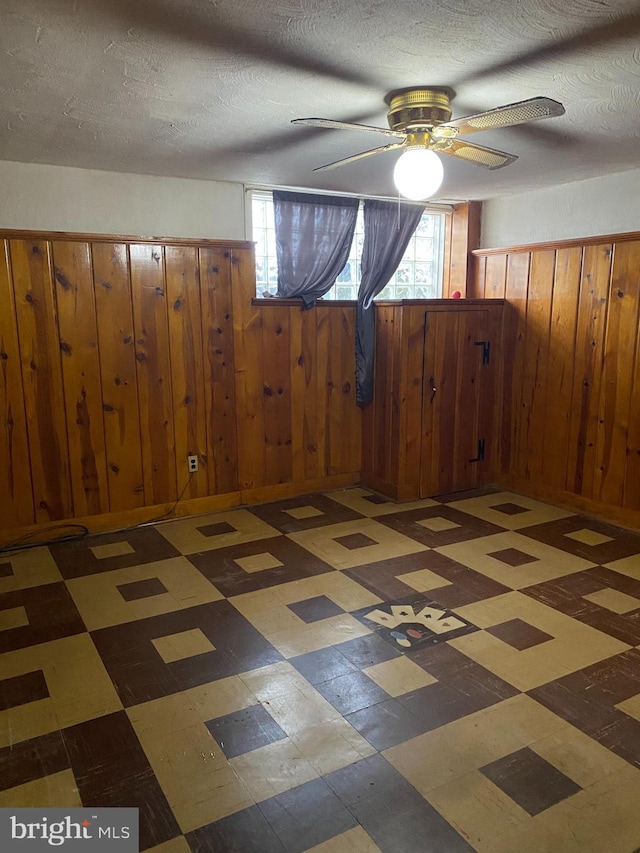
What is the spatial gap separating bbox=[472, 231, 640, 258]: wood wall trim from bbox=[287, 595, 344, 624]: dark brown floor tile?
9.44 feet

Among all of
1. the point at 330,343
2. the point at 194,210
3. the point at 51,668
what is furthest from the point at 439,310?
the point at 51,668

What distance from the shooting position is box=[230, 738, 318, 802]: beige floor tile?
1.81m

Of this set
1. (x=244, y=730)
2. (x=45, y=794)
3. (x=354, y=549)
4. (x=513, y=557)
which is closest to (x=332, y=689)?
(x=244, y=730)

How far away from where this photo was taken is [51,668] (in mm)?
2432

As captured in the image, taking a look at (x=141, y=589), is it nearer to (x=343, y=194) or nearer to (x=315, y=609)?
(x=315, y=609)

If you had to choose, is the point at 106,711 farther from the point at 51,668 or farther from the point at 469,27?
the point at 469,27

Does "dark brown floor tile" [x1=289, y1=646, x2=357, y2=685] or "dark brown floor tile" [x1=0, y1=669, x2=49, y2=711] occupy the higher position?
"dark brown floor tile" [x1=0, y1=669, x2=49, y2=711]

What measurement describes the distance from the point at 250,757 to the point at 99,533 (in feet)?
7.74

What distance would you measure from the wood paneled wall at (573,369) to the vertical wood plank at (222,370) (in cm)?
196

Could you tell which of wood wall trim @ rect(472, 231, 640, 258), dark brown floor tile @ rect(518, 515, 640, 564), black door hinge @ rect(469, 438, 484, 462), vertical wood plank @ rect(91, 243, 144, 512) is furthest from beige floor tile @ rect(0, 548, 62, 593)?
wood wall trim @ rect(472, 231, 640, 258)

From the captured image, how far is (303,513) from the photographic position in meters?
4.29

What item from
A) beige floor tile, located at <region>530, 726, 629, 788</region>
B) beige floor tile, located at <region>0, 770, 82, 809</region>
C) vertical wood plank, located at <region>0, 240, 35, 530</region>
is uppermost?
vertical wood plank, located at <region>0, 240, 35, 530</region>

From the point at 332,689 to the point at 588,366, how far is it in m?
2.91

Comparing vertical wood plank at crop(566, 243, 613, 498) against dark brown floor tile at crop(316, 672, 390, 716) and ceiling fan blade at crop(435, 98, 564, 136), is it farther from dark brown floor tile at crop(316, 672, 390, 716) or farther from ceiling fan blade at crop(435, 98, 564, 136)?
dark brown floor tile at crop(316, 672, 390, 716)
